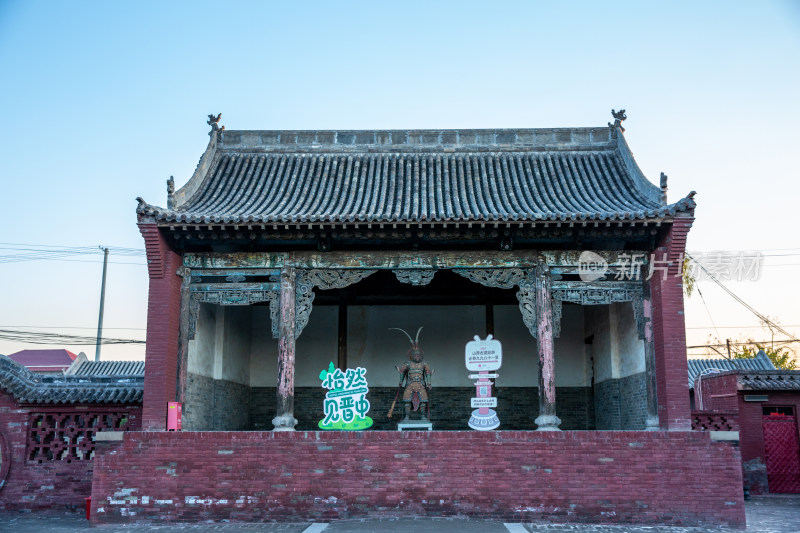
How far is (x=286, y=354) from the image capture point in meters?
11.7

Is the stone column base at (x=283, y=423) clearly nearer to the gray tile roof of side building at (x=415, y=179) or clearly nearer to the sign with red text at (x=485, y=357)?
the sign with red text at (x=485, y=357)

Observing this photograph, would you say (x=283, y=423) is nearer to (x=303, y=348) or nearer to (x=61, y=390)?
(x=61, y=390)

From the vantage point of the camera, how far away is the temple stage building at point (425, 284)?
10.6m

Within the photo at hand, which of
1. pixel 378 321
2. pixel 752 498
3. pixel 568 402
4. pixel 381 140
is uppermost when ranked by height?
pixel 381 140

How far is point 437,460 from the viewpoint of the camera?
35.2ft

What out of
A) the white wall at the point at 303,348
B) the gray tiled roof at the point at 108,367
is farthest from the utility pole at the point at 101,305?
the white wall at the point at 303,348

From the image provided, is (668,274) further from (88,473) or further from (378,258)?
(88,473)

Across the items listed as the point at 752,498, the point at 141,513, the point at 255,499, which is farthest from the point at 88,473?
the point at 752,498

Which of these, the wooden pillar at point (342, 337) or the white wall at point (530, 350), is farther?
the white wall at point (530, 350)

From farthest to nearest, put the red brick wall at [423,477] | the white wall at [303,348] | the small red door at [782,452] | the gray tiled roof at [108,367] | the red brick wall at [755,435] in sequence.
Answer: the gray tiled roof at [108,367] < the white wall at [303,348] < the small red door at [782,452] < the red brick wall at [755,435] < the red brick wall at [423,477]

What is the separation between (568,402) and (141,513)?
879cm

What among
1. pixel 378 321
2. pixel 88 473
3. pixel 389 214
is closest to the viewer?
pixel 389 214

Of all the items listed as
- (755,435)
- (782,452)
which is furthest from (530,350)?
(782,452)

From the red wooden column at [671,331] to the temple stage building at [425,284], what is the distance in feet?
0.10
